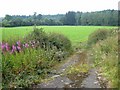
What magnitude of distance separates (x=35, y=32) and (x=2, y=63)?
6.44 metres

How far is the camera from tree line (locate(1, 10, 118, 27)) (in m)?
20.5

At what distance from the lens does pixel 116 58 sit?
30.2ft

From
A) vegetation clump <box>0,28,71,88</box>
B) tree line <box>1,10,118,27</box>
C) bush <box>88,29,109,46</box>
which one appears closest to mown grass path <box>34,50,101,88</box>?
vegetation clump <box>0,28,71,88</box>

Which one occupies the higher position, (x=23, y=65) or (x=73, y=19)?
(x=73, y=19)

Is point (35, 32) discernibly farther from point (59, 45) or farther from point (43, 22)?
point (43, 22)

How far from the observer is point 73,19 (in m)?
27.4

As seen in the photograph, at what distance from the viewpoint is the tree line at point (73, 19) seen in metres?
20.5

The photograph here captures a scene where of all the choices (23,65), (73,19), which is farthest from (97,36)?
(23,65)

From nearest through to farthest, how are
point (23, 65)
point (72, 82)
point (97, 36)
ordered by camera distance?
point (72, 82) < point (23, 65) < point (97, 36)

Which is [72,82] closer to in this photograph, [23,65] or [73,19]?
[23,65]

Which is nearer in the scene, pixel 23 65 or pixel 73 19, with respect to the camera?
pixel 23 65

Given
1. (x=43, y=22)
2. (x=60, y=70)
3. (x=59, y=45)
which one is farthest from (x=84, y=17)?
(x=60, y=70)

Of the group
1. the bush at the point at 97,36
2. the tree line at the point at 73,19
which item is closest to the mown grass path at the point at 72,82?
the tree line at the point at 73,19

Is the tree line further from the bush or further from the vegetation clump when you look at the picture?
the vegetation clump
